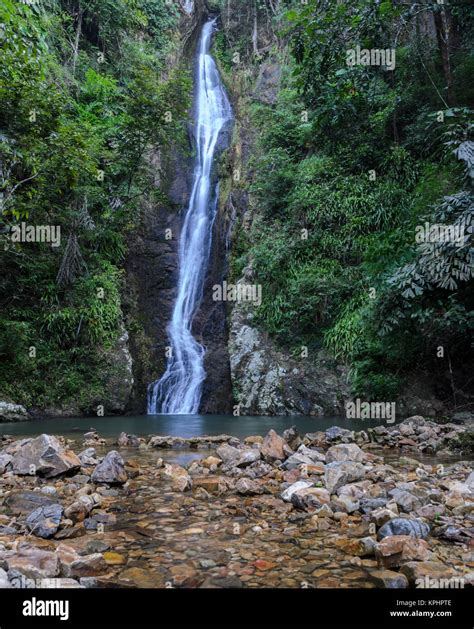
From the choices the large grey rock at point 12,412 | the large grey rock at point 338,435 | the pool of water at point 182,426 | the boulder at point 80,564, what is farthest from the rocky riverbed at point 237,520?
the large grey rock at point 12,412

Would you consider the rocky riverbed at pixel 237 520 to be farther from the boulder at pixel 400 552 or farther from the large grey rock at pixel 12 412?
the large grey rock at pixel 12 412

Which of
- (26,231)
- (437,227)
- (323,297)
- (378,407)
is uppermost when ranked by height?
(26,231)

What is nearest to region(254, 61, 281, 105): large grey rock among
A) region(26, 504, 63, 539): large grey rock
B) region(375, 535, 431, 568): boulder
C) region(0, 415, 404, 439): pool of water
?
region(0, 415, 404, 439): pool of water

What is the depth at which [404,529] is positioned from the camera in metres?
3.07

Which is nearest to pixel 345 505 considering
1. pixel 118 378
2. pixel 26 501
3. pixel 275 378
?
pixel 26 501

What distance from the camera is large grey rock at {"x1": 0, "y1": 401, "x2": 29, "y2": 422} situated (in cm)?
1099

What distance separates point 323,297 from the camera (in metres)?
12.5

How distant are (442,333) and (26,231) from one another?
1132cm

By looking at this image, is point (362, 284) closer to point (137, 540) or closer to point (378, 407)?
point (378, 407)

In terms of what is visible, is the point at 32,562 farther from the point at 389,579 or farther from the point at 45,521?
the point at 389,579

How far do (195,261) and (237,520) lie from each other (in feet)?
45.5

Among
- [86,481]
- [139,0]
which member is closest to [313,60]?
[86,481]

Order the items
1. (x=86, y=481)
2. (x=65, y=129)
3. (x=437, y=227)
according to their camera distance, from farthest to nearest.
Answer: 1. (x=65, y=129)
2. (x=437, y=227)
3. (x=86, y=481)

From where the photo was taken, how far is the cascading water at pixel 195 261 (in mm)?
13812
